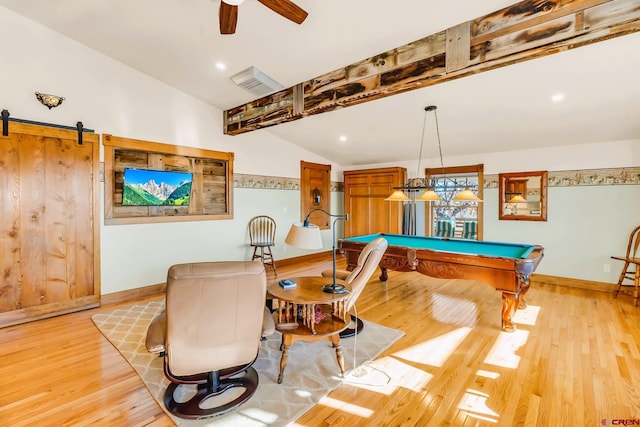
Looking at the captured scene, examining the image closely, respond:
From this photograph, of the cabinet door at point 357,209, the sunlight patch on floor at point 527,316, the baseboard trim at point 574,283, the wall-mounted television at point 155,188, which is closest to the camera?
the sunlight patch on floor at point 527,316

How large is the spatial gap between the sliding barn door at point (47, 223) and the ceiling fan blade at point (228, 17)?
2713 mm

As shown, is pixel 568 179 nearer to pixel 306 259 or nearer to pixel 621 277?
pixel 621 277

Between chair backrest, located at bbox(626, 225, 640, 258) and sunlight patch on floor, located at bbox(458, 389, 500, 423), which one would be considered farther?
chair backrest, located at bbox(626, 225, 640, 258)

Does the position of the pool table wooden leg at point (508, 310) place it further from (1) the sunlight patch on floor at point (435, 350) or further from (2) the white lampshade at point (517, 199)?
(2) the white lampshade at point (517, 199)

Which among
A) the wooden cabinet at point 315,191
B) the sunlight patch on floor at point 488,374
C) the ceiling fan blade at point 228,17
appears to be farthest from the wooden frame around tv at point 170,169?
the sunlight patch on floor at point 488,374

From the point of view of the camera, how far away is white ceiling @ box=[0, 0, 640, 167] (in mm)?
2627

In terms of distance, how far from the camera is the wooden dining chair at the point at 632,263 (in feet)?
13.0

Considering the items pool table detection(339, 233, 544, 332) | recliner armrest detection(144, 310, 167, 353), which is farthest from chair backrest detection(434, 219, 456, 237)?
recliner armrest detection(144, 310, 167, 353)

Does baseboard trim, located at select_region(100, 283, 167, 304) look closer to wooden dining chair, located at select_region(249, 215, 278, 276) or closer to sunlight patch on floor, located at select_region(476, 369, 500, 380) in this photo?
wooden dining chair, located at select_region(249, 215, 278, 276)

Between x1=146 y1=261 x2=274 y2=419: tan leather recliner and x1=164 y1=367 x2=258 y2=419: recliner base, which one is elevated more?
x1=146 y1=261 x2=274 y2=419: tan leather recliner

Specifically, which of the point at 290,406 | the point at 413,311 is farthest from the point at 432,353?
the point at 290,406

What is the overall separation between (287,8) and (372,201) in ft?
17.1

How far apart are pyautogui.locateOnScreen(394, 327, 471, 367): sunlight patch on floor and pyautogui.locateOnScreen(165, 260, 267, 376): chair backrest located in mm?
1499

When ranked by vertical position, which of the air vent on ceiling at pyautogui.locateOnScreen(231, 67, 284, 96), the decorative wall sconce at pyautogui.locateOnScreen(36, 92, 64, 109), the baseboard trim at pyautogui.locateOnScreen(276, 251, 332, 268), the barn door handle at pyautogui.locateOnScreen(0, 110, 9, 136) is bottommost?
the baseboard trim at pyautogui.locateOnScreen(276, 251, 332, 268)
